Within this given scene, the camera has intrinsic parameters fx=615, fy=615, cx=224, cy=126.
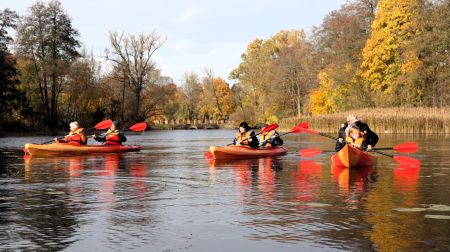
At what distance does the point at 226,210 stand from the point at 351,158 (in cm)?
791

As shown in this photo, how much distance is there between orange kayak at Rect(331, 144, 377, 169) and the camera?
1614 centimetres

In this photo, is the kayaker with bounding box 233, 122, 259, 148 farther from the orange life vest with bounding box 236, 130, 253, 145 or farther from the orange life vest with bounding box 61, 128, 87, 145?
the orange life vest with bounding box 61, 128, 87, 145

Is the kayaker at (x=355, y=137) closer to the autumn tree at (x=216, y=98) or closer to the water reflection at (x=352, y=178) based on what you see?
the water reflection at (x=352, y=178)

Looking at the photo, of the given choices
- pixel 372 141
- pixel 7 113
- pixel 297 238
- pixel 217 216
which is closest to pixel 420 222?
pixel 297 238

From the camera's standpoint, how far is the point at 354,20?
193 ft

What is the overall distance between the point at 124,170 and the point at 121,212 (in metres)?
7.70

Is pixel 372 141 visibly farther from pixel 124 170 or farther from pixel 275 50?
pixel 275 50

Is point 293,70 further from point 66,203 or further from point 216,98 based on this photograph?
point 66,203

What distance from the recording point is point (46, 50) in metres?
56.5

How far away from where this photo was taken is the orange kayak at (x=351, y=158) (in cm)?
1614

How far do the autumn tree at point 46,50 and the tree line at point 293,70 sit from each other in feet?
0.30

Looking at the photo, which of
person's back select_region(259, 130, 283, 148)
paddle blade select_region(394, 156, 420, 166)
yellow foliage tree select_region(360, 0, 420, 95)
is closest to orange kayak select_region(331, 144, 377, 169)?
paddle blade select_region(394, 156, 420, 166)

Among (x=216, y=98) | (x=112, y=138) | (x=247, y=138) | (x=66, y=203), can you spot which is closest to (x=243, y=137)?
(x=247, y=138)

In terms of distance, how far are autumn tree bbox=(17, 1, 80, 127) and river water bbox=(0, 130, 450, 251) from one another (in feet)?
136
